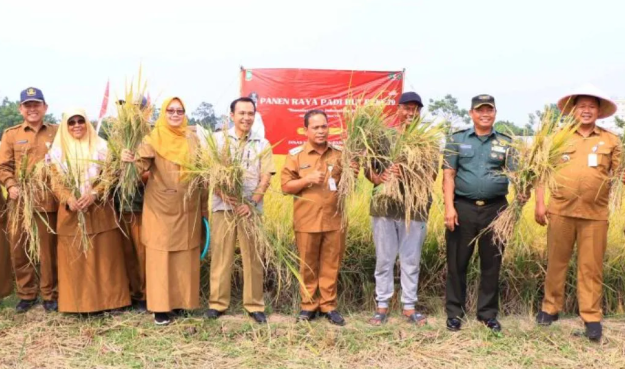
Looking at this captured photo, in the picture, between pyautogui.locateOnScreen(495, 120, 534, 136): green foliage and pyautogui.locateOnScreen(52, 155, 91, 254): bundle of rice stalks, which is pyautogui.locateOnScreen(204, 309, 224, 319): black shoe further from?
pyautogui.locateOnScreen(495, 120, 534, 136): green foliage

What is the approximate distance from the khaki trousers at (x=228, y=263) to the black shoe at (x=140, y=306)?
1.79ft

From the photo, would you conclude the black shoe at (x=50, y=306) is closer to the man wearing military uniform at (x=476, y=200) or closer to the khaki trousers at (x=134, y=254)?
the khaki trousers at (x=134, y=254)

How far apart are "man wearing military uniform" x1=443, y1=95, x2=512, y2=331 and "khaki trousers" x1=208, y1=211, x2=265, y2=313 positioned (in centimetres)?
136

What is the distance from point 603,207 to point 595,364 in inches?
39.9

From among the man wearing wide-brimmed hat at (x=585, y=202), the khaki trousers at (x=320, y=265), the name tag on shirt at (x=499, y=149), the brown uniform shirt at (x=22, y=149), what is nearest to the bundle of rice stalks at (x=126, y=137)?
the brown uniform shirt at (x=22, y=149)

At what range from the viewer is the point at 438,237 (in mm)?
4004

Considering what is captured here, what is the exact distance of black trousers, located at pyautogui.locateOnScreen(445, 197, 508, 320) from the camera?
3.34 meters

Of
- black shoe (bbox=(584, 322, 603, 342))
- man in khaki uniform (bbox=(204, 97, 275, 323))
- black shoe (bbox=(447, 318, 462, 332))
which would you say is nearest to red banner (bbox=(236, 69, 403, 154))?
man in khaki uniform (bbox=(204, 97, 275, 323))

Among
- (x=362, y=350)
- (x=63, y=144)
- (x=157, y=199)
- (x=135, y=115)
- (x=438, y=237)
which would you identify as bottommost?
(x=362, y=350)

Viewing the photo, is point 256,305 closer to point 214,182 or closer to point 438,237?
point 214,182

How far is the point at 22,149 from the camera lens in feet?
12.3

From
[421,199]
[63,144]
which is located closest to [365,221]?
[421,199]

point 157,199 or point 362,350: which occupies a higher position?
point 157,199

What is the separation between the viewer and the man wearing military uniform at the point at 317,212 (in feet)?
11.1
